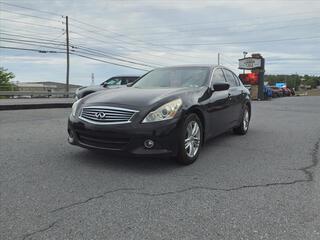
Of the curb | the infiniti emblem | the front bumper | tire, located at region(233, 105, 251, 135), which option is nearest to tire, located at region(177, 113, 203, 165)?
the front bumper

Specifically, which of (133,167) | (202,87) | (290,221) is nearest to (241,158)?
(202,87)

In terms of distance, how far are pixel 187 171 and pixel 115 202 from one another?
140cm

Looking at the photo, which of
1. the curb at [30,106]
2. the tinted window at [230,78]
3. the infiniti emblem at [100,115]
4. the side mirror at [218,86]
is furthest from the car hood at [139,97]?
the curb at [30,106]

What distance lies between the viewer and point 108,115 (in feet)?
14.6

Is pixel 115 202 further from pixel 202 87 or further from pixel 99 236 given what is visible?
pixel 202 87

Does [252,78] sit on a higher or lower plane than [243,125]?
higher

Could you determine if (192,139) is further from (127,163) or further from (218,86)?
(218,86)

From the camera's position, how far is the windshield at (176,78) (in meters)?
5.68

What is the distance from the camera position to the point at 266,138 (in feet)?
23.7

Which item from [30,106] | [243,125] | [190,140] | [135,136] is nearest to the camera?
[135,136]

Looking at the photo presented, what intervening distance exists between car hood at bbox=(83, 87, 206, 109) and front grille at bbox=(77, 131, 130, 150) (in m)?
0.45

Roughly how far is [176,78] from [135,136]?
Result: 6.53 feet

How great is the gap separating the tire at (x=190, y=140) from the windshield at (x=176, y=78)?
0.88 meters

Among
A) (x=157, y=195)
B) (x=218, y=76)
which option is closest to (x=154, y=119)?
(x=157, y=195)
